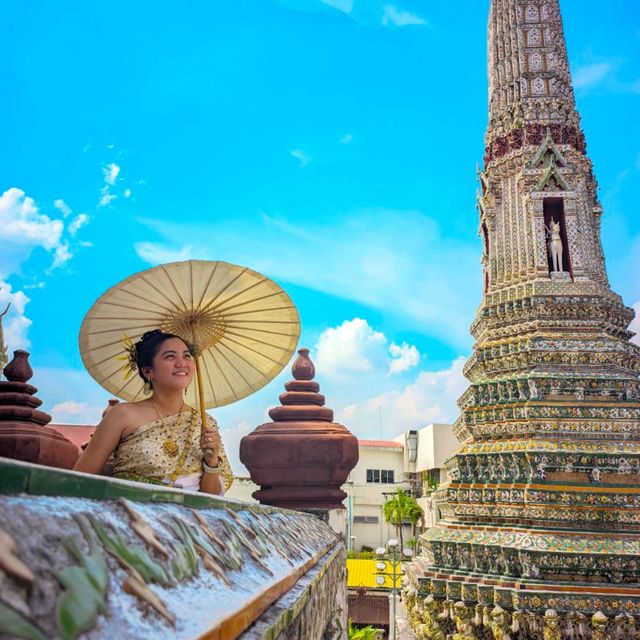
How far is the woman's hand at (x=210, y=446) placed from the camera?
3.18 metres

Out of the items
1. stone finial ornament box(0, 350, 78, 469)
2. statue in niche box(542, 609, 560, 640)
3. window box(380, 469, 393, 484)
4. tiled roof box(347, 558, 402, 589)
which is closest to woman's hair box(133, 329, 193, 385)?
stone finial ornament box(0, 350, 78, 469)

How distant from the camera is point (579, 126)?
1302 cm

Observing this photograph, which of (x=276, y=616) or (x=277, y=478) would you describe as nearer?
(x=276, y=616)

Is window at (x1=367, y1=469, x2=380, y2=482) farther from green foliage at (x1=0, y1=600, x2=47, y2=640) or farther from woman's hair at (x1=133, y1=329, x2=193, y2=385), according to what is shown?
green foliage at (x1=0, y1=600, x2=47, y2=640)

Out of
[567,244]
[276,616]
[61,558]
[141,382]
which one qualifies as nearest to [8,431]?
[141,382]

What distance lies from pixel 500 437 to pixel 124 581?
10481mm

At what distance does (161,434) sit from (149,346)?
0.48 metres

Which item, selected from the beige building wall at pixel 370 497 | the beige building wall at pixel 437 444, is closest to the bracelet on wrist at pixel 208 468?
the beige building wall at pixel 437 444

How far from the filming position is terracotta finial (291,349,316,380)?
6066 millimetres

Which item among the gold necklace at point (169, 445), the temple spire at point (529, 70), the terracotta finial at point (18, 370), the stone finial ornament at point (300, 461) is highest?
the temple spire at point (529, 70)

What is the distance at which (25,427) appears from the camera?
5008 mm

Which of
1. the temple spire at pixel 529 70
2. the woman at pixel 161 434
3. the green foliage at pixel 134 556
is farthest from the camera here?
the temple spire at pixel 529 70

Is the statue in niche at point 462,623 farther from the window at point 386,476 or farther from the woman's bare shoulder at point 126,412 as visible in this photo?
the window at point 386,476

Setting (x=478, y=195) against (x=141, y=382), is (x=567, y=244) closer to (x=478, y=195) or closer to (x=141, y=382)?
(x=478, y=195)
